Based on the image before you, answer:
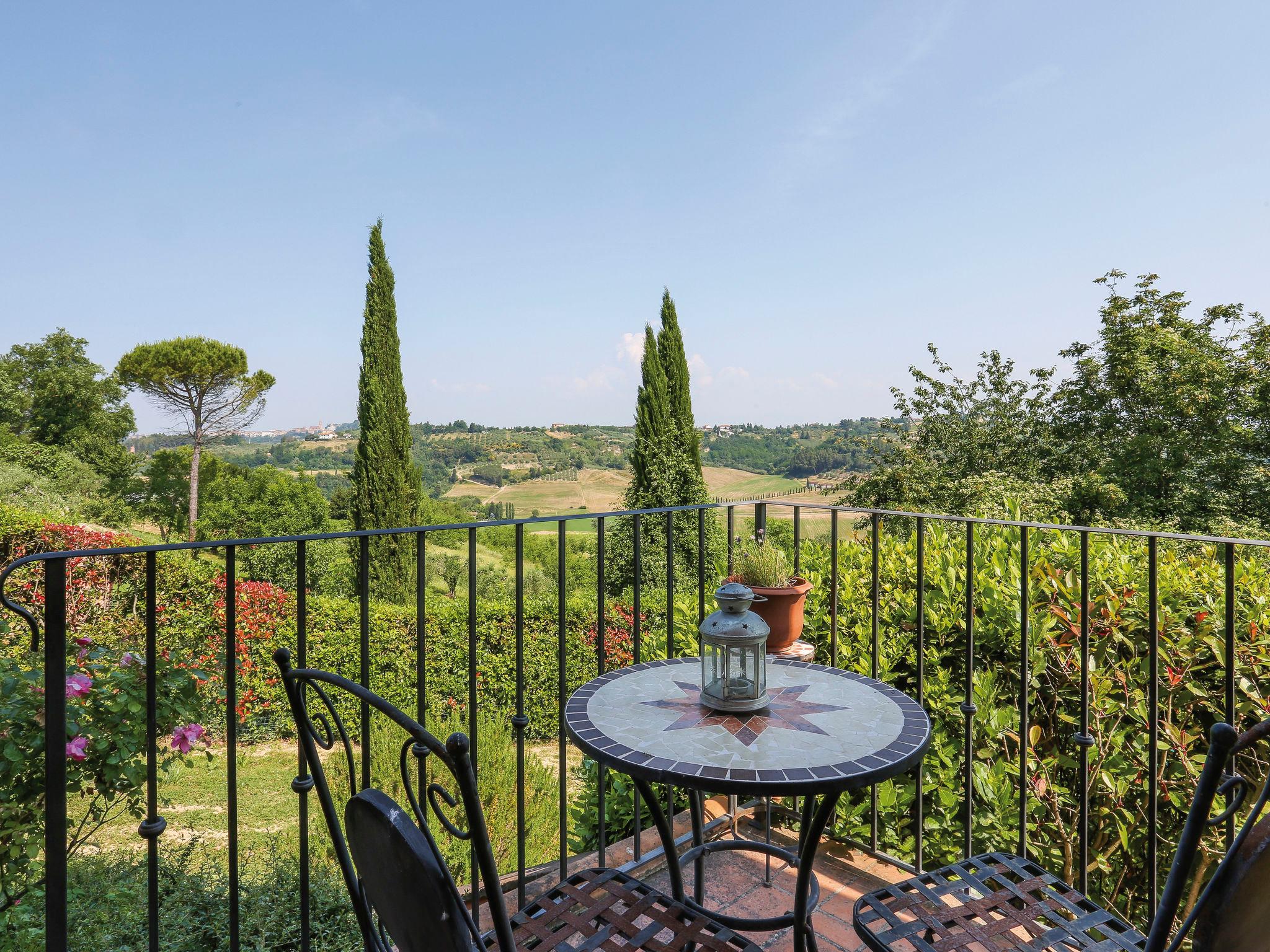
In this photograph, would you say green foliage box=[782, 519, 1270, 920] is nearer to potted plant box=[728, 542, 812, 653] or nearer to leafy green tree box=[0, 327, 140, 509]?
potted plant box=[728, 542, 812, 653]

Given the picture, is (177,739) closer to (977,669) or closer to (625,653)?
(977,669)

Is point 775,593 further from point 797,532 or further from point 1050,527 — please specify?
point 1050,527

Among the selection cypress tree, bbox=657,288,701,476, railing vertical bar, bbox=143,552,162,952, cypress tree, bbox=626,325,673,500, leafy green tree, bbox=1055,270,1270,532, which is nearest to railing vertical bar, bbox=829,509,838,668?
railing vertical bar, bbox=143,552,162,952

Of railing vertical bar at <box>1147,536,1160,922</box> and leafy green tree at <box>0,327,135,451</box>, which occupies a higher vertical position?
leafy green tree at <box>0,327,135,451</box>

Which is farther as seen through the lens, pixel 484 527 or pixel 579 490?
pixel 579 490

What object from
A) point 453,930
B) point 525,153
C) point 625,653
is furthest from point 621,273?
point 453,930

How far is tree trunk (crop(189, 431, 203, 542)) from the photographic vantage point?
22.5 meters

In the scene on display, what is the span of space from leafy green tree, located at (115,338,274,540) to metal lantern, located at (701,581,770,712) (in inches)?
957

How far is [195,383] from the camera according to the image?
2248cm

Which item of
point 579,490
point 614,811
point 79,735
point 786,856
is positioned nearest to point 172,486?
point 579,490

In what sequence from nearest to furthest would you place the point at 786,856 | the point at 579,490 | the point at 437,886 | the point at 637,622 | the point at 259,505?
the point at 437,886, the point at 786,856, the point at 637,622, the point at 259,505, the point at 579,490

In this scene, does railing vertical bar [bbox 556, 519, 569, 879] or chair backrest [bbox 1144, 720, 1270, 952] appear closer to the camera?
chair backrest [bbox 1144, 720, 1270, 952]

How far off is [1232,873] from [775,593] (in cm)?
113

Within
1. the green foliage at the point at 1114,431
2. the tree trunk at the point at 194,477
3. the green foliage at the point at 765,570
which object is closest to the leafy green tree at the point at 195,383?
the tree trunk at the point at 194,477
